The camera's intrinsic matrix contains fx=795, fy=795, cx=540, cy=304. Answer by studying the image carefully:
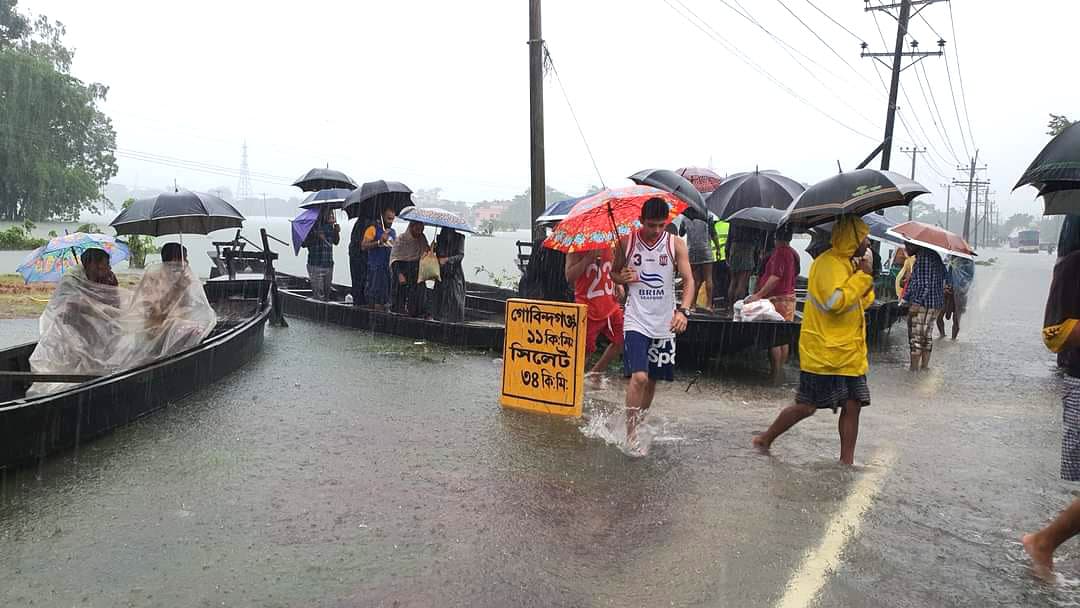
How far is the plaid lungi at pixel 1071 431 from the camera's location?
3850 millimetres

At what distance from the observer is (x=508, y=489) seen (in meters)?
5.08

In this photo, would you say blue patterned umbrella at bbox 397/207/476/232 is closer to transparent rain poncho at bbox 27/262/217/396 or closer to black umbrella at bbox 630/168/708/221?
black umbrella at bbox 630/168/708/221

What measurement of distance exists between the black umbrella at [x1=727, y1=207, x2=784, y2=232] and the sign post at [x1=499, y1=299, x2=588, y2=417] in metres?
4.89

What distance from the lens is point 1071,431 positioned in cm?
391

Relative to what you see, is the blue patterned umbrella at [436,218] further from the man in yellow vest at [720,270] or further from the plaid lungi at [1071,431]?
the plaid lungi at [1071,431]

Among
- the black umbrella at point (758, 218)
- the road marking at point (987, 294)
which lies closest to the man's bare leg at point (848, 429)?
the black umbrella at point (758, 218)

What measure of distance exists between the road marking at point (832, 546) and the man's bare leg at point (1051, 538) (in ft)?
2.73

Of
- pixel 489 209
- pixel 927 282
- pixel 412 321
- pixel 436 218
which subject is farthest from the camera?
pixel 489 209

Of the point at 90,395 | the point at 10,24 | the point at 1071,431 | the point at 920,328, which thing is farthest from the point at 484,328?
the point at 10,24

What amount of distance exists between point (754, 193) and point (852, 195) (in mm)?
6518

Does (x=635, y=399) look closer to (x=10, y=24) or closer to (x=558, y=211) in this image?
(x=558, y=211)

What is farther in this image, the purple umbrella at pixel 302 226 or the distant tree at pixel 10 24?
the distant tree at pixel 10 24

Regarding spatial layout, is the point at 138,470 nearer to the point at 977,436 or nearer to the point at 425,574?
the point at 425,574

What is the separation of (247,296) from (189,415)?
23.0 feet
